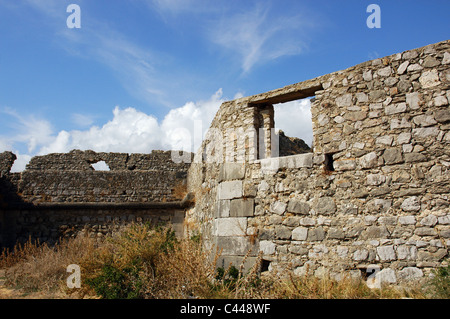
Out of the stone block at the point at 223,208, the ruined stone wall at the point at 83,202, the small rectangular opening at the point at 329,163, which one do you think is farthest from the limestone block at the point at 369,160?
the ruined stone wall at the point at 83,202

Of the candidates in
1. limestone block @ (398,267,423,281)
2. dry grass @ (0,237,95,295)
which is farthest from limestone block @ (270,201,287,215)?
dry grass @ (0,237,95,295)

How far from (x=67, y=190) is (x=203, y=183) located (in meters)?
6.07

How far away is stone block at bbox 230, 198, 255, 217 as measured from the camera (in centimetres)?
607

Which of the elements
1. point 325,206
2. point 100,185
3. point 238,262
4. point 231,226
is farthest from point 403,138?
point 100,185

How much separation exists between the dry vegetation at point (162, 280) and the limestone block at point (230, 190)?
1.09 meters

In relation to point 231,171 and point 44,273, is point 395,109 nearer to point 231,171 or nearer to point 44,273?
point 231,171

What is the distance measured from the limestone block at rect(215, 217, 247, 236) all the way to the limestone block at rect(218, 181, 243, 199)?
16.6 inches

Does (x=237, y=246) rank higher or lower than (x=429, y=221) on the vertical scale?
lower

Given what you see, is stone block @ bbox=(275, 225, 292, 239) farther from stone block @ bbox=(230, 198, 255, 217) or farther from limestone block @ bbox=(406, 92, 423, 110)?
limestone block @ bbox=(406, 92, 423, 110)

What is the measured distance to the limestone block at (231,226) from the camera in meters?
6.05

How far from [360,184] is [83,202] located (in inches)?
370

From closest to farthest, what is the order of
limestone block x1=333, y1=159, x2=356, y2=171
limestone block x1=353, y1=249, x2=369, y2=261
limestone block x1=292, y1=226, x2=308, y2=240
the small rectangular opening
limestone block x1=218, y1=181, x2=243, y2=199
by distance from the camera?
limestone block x1=353, y1=249, x2=369, y2=261 < limestone block x1=333, y1=159, x2=356, y2=171 < limestone block x1=292, y1=226, x2=308, y2=240 < the small rectangular opening < limestone block x1=218, y1=181, x2=243, y2=199

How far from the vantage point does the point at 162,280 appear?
5848 millimetres

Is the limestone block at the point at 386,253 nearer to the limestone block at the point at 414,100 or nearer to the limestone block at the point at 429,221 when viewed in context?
the limestone block at the point at 429,221
